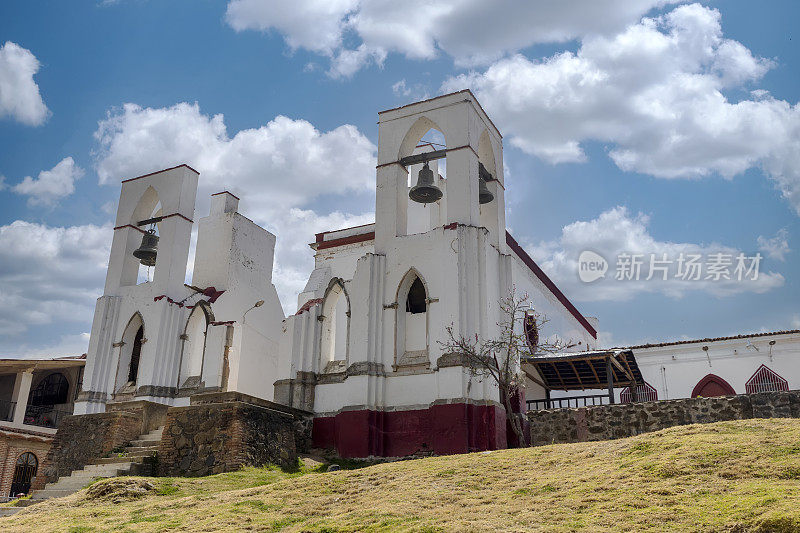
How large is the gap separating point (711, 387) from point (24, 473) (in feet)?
78.5

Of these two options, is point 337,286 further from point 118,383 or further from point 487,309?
point 118,383

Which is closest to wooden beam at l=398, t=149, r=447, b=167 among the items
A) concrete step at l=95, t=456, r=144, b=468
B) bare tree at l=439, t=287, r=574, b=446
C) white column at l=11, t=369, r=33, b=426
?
bare tree at l=439, t=287, r=574, b=446

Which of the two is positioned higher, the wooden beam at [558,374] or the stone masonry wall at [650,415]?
the wooden beam at [558,374]

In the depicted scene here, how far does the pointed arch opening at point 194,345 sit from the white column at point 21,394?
1021cm

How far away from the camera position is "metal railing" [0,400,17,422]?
26359 mm

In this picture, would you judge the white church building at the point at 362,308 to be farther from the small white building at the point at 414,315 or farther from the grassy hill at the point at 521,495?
the grassy hill at the point at 521,495

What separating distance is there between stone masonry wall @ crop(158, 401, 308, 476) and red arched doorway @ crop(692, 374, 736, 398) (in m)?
18.3

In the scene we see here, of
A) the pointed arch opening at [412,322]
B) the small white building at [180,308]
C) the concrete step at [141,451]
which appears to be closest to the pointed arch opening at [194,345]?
the small white building at [180,308]

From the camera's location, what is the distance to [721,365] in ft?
89.5

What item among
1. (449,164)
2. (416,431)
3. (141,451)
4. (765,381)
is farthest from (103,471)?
(765,381)

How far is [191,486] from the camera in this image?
467 inches

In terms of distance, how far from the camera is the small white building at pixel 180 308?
19391mm

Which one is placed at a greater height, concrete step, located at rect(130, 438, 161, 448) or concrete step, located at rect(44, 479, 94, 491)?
concrete step, located at rect(130, 438, 161, 448)

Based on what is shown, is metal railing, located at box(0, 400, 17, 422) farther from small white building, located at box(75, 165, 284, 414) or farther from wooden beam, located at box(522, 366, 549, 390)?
wooden beam, located at box(522, 366, 549, 390)
